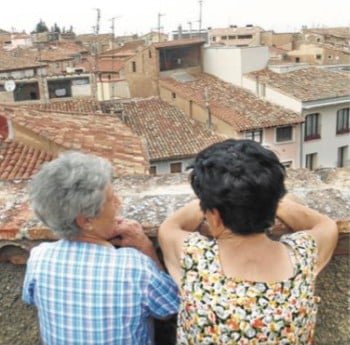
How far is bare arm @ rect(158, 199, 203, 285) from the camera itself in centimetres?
146

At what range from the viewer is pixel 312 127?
22766 millimetres

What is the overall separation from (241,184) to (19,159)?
7.20 m

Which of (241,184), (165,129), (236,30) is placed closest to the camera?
(241,184)

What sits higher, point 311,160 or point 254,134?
point 254,134

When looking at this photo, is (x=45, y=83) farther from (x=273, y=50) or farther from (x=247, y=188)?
(x=247, y=188)

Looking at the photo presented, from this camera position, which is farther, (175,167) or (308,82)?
(308,82)

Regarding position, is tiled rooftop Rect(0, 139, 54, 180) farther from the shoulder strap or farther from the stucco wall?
the stucco wall

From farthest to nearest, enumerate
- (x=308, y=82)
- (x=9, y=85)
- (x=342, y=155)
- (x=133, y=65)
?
(x=133, y=65), (x=342, y=155), (x=308, y=82), (x=9, y=85)

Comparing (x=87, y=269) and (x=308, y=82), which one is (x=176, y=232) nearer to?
(x=87, y=269)

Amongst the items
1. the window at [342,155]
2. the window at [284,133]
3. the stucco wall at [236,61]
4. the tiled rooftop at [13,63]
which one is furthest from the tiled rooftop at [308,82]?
the tiled rooftop at [13,63]

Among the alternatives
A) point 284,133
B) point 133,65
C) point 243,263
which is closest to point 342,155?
point 284,133

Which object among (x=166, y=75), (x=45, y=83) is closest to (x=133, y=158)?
(x=45, y=83)

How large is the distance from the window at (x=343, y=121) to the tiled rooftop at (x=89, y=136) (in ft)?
48.7

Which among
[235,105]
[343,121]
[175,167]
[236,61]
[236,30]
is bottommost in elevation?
[175,167]
